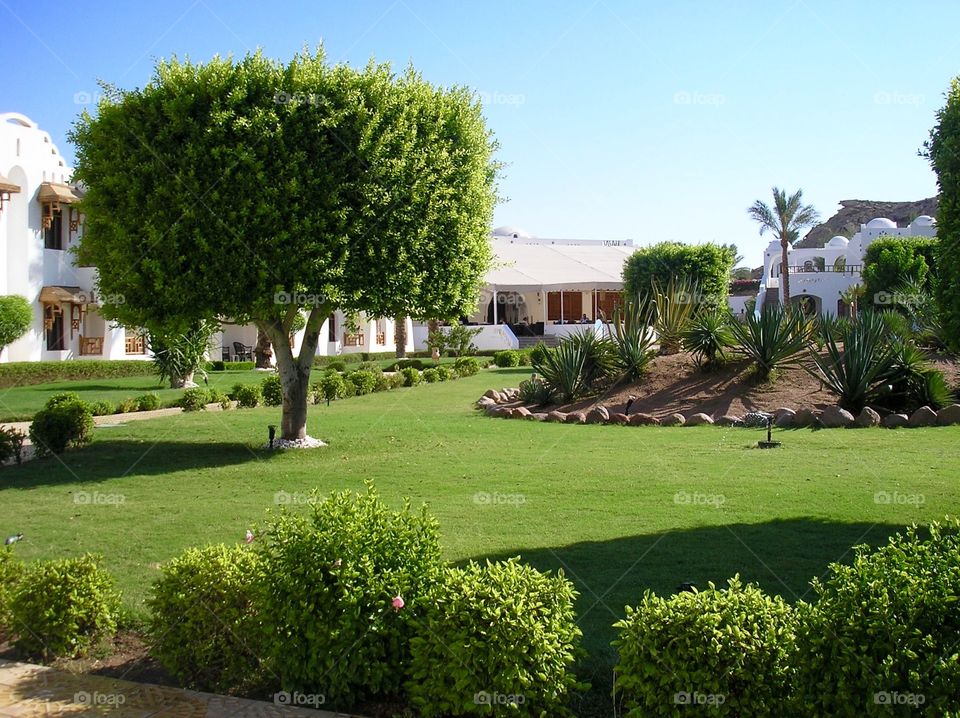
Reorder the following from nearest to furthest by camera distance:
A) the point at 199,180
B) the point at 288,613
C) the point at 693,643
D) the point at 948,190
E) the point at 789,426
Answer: the point at 693,643, the point at 288,613, the point at 948,190, the point at 199,180, the point at 789,426

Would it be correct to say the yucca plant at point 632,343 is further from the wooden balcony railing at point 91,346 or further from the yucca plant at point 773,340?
the wooden balcony railing at point 91,346

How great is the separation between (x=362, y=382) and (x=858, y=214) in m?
88.5

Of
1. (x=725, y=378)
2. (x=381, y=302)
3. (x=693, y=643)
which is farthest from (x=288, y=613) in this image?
(x=725, y=378)

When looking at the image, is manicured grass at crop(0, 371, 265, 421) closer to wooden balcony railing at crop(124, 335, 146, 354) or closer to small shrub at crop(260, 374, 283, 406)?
small shrub at crop(260, 374, 283, 406)

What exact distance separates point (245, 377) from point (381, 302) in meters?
17.6

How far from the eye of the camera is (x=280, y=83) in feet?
41.5

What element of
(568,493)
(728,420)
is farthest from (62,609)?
(728,420)

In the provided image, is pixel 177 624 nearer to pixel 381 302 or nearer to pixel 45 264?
pixel 381 302

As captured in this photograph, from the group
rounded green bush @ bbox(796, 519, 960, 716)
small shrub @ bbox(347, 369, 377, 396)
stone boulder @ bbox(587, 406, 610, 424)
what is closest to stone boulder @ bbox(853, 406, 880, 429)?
stone boulder @ bbox(587, 406, 610, 424)

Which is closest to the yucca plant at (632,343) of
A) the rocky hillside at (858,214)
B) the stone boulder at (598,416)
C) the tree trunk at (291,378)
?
the stone boulder at (598,416)

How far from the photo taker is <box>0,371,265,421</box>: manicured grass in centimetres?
2039

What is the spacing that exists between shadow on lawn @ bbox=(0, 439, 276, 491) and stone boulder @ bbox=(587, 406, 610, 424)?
605 centimetres

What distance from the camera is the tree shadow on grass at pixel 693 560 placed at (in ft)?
19.5

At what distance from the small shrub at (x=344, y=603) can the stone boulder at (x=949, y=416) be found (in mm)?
11721
